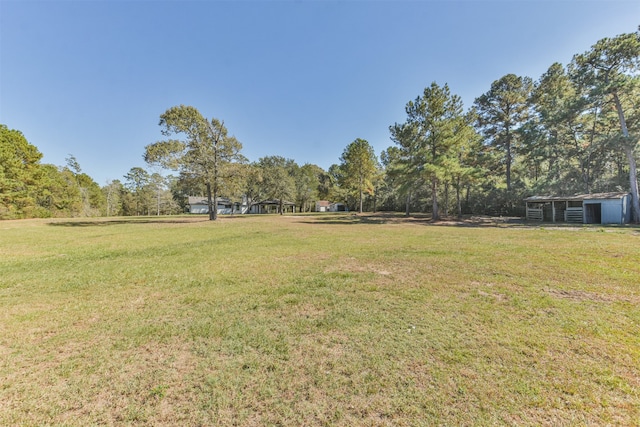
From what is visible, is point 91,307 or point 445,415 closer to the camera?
point 445,415

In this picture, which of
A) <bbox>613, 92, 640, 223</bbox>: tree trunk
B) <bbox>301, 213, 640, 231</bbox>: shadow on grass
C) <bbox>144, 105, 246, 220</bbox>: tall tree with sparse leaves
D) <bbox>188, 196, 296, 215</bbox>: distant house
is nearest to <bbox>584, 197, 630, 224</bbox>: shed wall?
<bbox>613, 92, 640, 223</bbox>: tree trunk

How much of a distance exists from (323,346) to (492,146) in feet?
115

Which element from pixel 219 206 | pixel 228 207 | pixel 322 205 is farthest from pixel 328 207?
pixel 219 206

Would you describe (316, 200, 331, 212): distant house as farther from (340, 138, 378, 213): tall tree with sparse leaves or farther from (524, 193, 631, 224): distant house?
(524, 193, 631, 224): distant house

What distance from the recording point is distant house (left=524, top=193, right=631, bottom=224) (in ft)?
61.7

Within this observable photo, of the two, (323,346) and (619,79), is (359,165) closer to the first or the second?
(619,79)

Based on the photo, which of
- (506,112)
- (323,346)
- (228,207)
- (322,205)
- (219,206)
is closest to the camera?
(323,346)

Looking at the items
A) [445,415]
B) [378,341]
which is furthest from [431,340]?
[445,415]

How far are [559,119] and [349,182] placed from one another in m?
25.4

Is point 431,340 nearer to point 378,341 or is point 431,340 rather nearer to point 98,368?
point 378,341

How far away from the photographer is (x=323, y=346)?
125 inches

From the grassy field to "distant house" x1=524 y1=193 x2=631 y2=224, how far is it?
1880 centimetres

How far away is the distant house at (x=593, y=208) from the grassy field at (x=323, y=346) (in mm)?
18801

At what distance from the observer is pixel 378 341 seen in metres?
3.27
